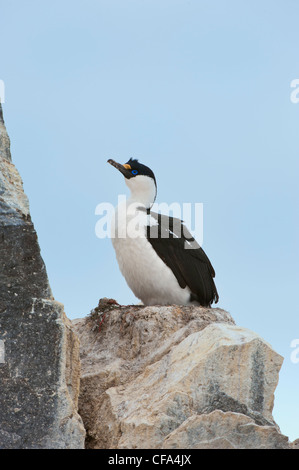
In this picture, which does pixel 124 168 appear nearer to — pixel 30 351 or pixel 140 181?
pixel 140 181

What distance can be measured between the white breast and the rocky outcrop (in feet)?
8.05

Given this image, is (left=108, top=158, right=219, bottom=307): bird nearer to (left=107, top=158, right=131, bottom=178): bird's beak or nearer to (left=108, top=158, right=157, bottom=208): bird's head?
(left=108, top=158, right=157, bottom=208): bird's head

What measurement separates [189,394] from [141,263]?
→ 4.58 meters

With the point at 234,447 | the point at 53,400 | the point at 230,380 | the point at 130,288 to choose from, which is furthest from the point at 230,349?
the point at 130,288

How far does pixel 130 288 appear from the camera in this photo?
15000 mm

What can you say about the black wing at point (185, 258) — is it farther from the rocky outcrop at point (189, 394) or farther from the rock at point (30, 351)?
the rock at point (30, 351)

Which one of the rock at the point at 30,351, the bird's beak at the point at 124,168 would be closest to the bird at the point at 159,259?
the bird's beak at the point at 124,168

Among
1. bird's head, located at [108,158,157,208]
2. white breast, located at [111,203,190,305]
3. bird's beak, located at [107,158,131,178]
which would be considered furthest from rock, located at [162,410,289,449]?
bird's beak, located at [107,158,131,178]

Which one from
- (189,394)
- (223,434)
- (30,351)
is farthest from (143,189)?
(223,434)

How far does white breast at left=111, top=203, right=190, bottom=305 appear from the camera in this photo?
1439 centimetres

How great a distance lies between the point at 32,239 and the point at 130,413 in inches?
103

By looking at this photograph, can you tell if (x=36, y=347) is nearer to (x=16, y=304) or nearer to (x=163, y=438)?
(x=16, y=304)

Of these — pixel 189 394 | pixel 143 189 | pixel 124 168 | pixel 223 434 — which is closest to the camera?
pixel 223 434

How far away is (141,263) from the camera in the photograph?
14.4 m
